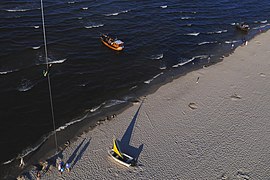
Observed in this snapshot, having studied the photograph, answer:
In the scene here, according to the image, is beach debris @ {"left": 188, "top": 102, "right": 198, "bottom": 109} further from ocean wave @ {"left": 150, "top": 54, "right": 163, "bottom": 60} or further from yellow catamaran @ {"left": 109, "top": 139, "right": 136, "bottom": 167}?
ocean wave @ {"left": 150, "top": 54, "right": 163, "bottom": 60}

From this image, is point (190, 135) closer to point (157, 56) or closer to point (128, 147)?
point (128, 147)

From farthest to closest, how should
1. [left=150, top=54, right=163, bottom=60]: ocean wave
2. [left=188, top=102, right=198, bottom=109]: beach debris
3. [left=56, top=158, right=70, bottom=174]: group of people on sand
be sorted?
1. [left=150, top=54, right=163, bottom=60]: ocean wave
2. [left=188, top=102, right=198, bottom=109]: beach debris
3. [left=56, top=158, right=70, bottom=174]: group of people on sand

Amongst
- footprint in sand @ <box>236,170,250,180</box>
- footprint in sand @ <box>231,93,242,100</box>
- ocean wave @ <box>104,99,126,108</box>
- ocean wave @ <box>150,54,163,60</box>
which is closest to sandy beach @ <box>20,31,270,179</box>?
footprint in sand @ <box>231,93,242,100</box>

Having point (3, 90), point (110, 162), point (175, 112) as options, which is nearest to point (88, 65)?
point (3, 90)

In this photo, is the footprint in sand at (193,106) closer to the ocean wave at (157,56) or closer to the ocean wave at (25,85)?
the ocean wave at (157,56)

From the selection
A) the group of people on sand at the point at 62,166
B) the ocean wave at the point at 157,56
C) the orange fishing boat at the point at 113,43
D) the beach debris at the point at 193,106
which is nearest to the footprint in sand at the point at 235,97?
the beach debris at the point at 193,106

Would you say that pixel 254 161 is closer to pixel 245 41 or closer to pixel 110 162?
pixel 110 162
